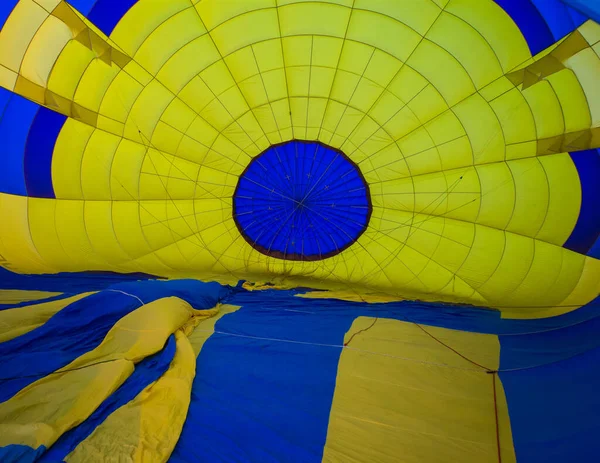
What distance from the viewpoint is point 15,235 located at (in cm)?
399

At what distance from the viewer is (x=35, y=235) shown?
404 centimetres

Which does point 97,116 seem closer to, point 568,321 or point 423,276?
point 423,276

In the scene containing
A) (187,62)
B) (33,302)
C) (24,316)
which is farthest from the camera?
(187,62)

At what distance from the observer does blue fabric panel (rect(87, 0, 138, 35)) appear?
311 centimetres

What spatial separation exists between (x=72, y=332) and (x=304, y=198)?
2220 millimetres

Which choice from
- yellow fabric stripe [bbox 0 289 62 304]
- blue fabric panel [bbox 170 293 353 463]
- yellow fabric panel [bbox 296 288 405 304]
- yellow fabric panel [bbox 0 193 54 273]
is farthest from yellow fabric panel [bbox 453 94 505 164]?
yellow fabric panel [bbox 0 193 54 273]

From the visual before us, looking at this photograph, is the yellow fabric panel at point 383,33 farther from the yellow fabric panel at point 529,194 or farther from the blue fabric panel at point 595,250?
the blue fabric panel at point 595,250

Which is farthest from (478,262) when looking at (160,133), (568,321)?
(160,133)

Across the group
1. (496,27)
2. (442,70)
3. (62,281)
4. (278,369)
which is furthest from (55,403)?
(496,27)

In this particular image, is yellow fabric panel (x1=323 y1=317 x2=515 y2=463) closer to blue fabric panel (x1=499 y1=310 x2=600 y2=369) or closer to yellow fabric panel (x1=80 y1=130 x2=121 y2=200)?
blue fabric panel (x1=499 y1=310 x2=600 y2=369)

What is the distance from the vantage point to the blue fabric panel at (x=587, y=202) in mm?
3156

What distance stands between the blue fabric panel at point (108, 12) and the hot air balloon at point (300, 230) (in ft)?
0.05

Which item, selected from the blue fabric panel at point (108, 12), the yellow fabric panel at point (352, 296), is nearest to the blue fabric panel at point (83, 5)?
the blue fabric panel at point (108, 12)

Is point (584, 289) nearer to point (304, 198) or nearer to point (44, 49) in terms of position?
point (304, 198)
